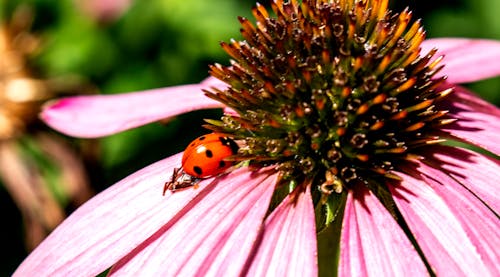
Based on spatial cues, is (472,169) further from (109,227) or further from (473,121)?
(109,227)

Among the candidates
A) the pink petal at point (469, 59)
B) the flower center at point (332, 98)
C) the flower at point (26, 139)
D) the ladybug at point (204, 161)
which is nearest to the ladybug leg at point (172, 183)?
the ladybug at point (204, 161)

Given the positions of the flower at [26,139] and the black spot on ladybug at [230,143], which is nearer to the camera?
the black spot on ladybug at [230,143]

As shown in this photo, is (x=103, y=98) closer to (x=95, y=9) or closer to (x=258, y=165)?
(x=258, y=165)

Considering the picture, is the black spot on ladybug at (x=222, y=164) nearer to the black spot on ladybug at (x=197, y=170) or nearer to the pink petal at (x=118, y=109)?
the black spot on ladybug at (x=197, y=170)

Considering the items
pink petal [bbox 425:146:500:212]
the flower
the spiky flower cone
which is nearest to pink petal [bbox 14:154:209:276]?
the spiky flower cone

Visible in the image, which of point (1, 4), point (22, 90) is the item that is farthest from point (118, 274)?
point (1, 4)
